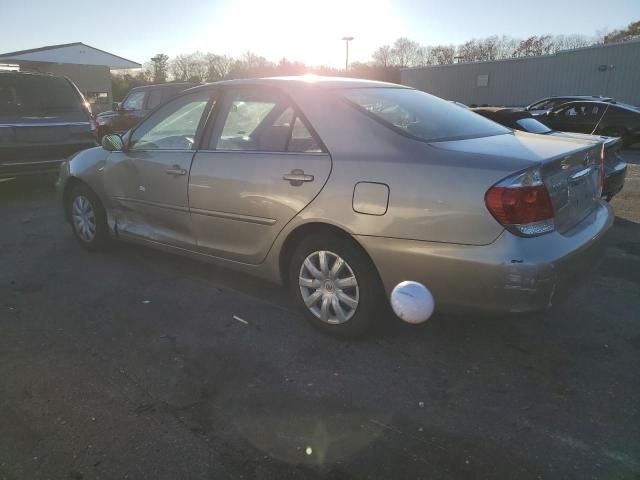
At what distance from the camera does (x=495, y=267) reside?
2.62 m

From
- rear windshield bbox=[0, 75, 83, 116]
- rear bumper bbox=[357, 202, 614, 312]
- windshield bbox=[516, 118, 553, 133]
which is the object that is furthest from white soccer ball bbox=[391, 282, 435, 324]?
rear windshield bbox=[0, 75, 83, 116]

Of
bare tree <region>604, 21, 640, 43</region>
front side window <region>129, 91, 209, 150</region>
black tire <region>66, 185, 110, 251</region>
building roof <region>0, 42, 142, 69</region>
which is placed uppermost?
bare tree <region>604, 21, 640, 43</region>

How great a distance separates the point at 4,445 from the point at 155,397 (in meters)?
0.69

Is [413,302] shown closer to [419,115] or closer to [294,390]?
[294,390]

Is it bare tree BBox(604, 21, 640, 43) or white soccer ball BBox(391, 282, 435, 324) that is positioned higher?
bare tree BBox(604, 21, 640, 43)

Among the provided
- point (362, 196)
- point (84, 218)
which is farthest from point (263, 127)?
point (84, 218)

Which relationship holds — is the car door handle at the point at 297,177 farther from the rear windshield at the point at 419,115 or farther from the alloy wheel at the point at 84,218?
the alloy wheel at the point at 84,218

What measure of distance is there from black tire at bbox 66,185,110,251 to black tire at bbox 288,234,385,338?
97.8 inches

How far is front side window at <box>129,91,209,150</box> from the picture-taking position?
411 centimetres

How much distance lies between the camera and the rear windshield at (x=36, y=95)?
8.14m

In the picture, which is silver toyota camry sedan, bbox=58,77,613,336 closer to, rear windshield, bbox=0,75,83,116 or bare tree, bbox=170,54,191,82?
rear windshield, bbox=0,75,83,116

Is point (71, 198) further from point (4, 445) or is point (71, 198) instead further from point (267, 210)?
point (4, 445)

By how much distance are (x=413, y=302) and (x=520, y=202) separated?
0.77 meters

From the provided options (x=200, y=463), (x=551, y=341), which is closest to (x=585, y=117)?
(x=551, y=341)
